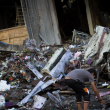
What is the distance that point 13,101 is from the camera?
4.40m

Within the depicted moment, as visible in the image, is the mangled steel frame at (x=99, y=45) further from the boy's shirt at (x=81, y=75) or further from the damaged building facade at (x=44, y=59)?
the boy's shirt at (x=81, y=75)

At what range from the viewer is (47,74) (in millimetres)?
5758

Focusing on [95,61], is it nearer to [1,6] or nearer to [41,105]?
[41,105]

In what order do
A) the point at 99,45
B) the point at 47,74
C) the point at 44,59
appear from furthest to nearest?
1. the point at 44,59
2. the point at 99,45
3. the point at 47,74

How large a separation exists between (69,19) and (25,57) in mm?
8843

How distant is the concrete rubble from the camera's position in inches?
168

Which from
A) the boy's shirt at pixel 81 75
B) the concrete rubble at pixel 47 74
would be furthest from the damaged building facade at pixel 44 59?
the boy's shirt at pixel 81 75

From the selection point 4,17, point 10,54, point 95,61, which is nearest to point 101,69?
point 95,61

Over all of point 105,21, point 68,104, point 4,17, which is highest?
point 4,17

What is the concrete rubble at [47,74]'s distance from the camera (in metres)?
4.26

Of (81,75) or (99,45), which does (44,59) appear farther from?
(81,75)

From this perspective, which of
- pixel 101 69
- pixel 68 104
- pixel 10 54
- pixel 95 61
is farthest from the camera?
pixel 10 54

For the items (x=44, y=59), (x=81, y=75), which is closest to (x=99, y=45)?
(x=44, y=59)

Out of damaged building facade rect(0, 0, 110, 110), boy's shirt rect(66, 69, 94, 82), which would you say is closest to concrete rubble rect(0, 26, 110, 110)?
damaged building facade rect(0, 0, 110, 110)
